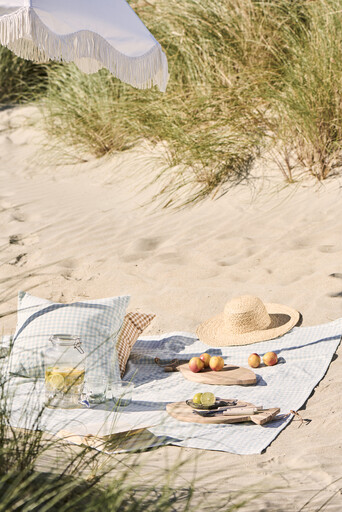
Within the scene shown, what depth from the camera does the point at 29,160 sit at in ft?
27.2

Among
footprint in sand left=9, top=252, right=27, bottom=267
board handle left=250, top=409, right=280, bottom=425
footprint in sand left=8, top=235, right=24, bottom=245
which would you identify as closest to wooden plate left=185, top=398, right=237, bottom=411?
board handle left=250, top=409, right=280, bottom=425

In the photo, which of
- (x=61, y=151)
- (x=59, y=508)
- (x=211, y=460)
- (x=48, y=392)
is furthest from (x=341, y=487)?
(x=61, y=151)

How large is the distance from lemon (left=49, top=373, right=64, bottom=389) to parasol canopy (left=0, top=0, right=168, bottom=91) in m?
1.55

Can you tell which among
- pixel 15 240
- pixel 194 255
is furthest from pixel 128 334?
pixel 15 240

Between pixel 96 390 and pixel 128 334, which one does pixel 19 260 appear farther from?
pixel 96 390

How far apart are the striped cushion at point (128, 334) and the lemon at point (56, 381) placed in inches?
26.5

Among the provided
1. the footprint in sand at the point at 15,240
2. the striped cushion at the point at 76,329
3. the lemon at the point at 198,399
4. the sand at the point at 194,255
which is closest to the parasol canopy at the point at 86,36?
the sand at the point at 194,255

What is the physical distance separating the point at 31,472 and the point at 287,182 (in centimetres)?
475

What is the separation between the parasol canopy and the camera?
3381 mm

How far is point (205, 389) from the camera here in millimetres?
3641

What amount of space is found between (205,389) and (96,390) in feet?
1.90

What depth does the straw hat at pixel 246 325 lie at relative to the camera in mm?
4176

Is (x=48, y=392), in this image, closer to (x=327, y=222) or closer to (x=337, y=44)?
(x=327, y=222)

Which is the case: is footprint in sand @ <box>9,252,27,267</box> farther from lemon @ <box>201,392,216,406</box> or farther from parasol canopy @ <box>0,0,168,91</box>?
lemon @ <box>201,392,216,406</box>
